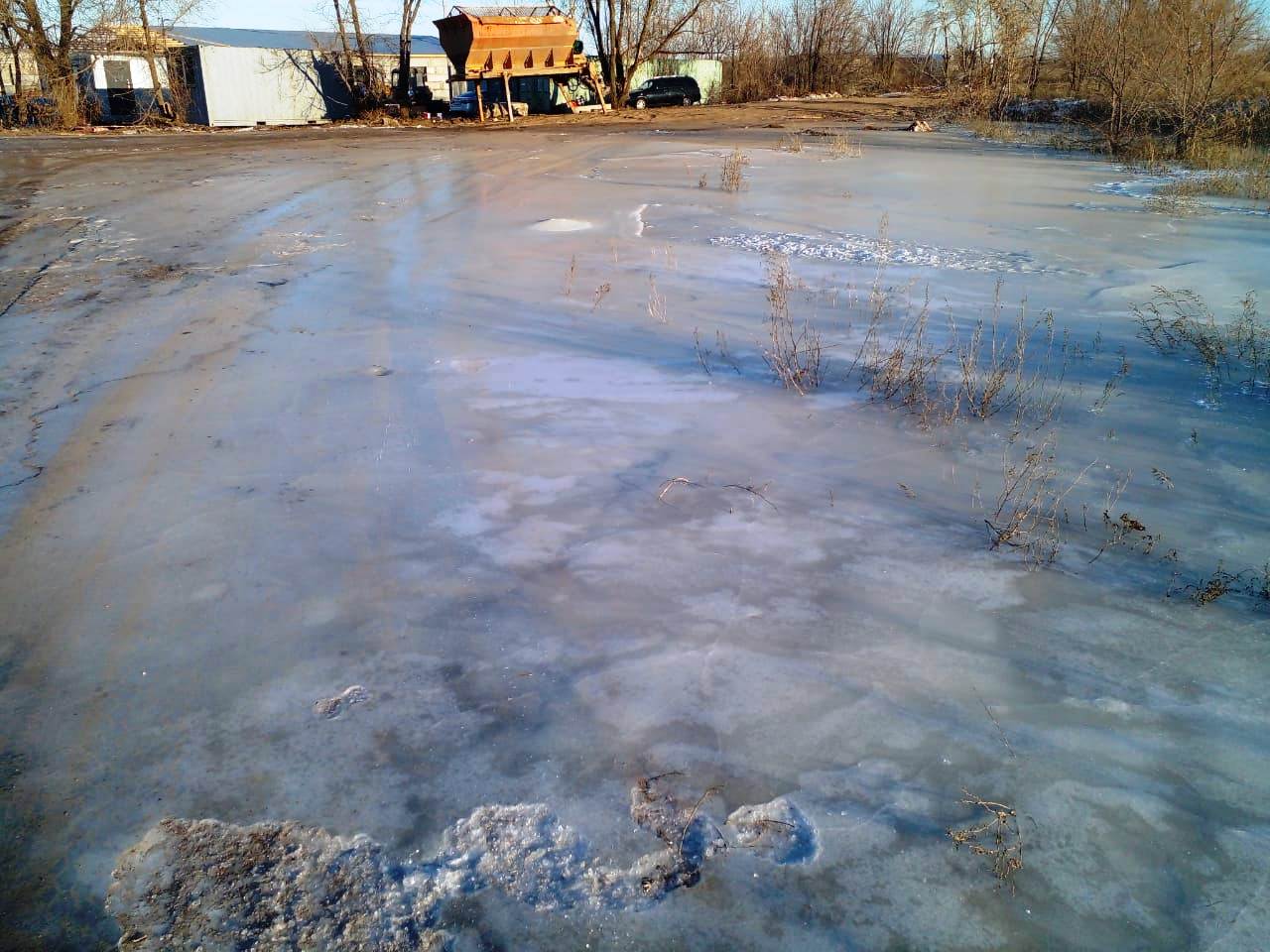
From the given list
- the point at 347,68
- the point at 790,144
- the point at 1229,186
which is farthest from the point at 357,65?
the point at 1229,186

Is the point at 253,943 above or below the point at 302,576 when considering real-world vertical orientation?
below

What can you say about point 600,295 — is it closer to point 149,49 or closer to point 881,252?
point 881,252

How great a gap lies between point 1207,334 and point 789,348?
9.03 ft

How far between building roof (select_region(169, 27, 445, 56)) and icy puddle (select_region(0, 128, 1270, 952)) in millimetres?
32277

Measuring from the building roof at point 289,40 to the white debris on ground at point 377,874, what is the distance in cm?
3551

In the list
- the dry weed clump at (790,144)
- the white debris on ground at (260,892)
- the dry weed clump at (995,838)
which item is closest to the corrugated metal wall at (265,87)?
the dry weed clump at (790,144)

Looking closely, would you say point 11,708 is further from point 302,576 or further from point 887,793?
point 887,793

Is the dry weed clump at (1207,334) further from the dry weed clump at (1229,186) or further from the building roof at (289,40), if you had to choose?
the building roof at (289,40)

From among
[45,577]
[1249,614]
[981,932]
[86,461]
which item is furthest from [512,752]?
[86,461]

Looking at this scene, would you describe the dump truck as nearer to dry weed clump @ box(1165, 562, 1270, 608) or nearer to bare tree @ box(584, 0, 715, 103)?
bare tree @ box(584, 0, 715, 103)

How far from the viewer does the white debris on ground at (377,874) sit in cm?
192

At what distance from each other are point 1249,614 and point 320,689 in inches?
124

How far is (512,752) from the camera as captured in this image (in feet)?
7.89

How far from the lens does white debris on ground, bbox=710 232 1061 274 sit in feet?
25.2
